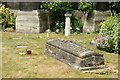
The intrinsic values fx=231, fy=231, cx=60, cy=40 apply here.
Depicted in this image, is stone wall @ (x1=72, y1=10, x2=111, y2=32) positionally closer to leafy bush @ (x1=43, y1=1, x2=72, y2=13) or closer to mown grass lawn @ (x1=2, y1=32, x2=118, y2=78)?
leafy bush @ (x1=43, y1=1, x2=72, y2=13)

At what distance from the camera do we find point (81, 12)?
14.6 m

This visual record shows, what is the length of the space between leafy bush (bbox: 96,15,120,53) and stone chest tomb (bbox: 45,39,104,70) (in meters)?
2.14

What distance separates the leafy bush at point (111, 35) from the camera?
27.9ft

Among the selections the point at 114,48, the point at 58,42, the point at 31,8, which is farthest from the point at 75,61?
the point at 31,8

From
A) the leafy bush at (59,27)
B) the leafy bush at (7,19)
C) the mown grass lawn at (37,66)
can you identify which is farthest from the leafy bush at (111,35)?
the leafy bush at (7,19)

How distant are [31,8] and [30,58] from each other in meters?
7.01

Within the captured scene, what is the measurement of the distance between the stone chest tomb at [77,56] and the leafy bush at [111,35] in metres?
2.14

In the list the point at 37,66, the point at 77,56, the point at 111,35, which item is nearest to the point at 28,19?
the point at 111,35

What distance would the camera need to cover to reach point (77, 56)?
620cm

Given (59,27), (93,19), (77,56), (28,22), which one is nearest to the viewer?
(77,56)

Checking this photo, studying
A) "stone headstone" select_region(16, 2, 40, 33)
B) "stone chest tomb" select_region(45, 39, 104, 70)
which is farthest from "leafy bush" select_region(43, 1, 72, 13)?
"stone chest tomb" select_region(45, 39, 104, 70)

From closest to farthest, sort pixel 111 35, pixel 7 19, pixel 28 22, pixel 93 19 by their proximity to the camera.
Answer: pixel 111 35, pixel 28 22, pixel 93 19, pixel 7 19

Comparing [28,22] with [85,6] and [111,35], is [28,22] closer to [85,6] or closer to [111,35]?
[85,6]

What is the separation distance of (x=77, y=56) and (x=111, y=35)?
3004mm
